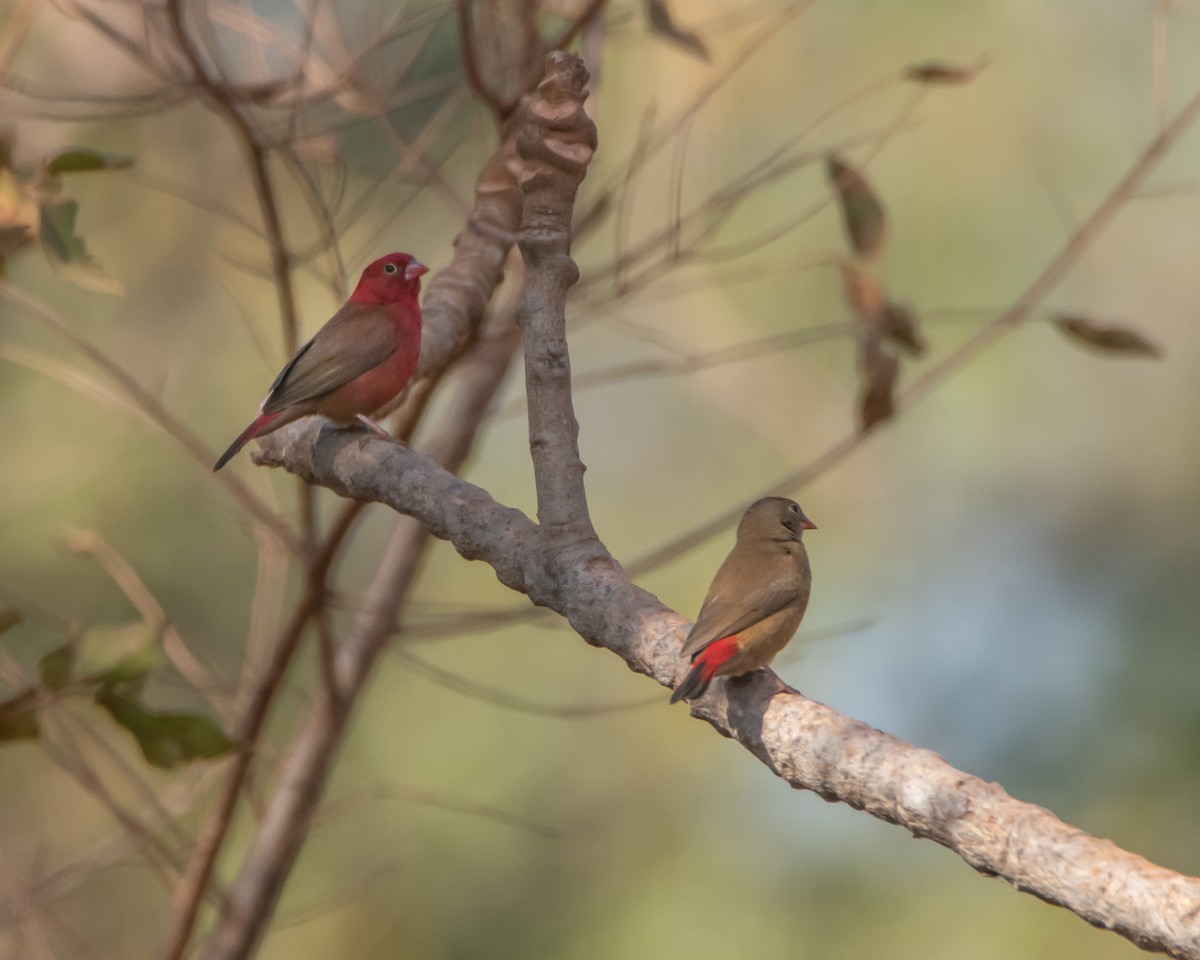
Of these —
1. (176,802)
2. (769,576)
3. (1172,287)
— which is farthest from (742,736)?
(1172,287)

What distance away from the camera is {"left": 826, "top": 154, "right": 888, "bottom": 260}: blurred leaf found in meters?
3.54

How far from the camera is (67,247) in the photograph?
10.1 ft

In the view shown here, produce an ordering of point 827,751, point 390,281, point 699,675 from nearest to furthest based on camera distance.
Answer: point 827,751 → point 699,675 → point 390,281

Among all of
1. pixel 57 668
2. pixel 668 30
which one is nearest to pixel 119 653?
pixel 57 668

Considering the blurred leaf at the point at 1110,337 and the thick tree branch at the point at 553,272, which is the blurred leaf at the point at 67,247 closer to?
the thick tree branch at the point at 553,272

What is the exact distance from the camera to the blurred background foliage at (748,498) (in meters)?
7.88

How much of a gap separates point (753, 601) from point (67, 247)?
5.80ft

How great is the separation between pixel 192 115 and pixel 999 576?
5900mm

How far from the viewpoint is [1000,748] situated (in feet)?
27.7

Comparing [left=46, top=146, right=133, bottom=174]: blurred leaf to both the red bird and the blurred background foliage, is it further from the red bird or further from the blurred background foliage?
the blurred background foliage

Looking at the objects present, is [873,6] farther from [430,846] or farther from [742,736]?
[742,736]

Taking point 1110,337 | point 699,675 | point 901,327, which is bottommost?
point 699,675

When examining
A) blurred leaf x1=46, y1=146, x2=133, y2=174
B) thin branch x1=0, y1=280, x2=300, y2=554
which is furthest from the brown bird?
blurred leaf x1=46, y1=146, x2=133, y2=174

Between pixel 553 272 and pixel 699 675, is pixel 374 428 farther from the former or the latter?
pixel 699 675
